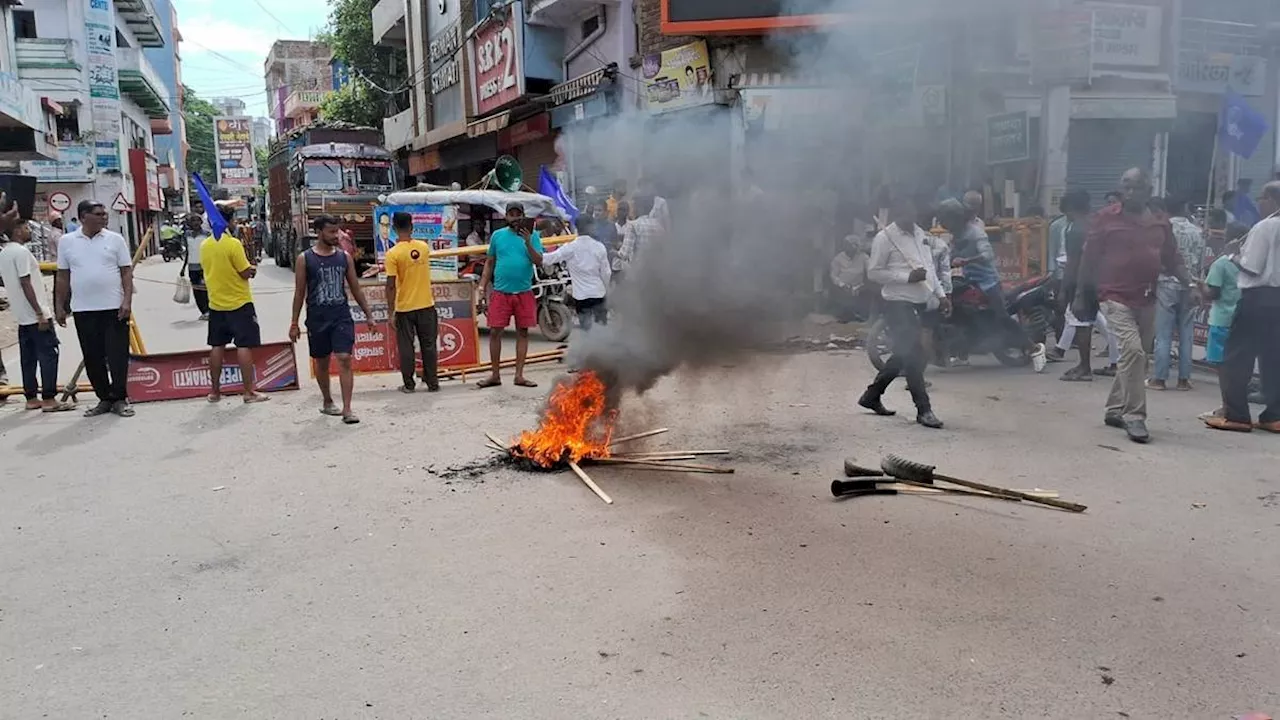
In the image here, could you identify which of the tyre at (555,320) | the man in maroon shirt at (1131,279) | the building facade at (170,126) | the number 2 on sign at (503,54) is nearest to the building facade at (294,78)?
the building facade at (170,126)

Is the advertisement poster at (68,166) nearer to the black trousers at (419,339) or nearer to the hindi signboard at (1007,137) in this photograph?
the black trousers at (419,339)

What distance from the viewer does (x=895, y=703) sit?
2734 mm

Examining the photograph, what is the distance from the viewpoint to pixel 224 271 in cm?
734

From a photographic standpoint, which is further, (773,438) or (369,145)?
(369,145)

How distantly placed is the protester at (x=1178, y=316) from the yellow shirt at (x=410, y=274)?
19.7 feet

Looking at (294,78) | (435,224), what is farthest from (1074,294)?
(294,78)

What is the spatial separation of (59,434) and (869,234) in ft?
21.9

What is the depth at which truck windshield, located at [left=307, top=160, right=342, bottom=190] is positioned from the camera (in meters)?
22.0

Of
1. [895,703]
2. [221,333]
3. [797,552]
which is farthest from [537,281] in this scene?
[895,703]

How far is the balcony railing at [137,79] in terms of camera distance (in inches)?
1614

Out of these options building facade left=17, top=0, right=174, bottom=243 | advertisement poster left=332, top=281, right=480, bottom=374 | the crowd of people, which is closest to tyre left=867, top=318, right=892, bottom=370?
the crowd of people

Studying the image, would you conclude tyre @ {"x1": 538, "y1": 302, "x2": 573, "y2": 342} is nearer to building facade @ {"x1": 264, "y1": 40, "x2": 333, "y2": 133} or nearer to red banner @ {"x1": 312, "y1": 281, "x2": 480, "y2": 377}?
red banner @ {"x1": 312, "y1": 281, "x2": 480, "y2": 377}

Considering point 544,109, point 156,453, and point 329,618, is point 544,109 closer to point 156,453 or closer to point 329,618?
point 156,453

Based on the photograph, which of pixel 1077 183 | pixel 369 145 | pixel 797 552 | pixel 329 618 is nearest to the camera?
pixel 329 618
